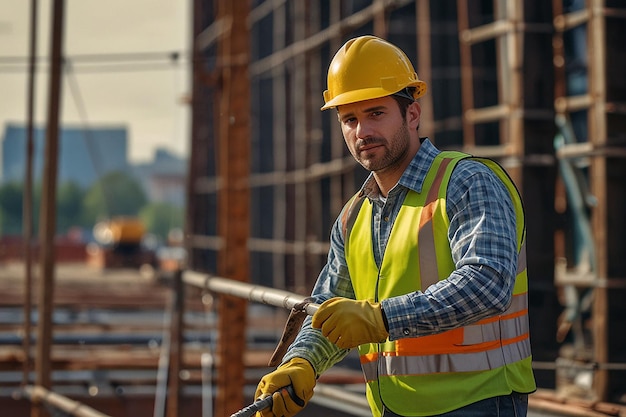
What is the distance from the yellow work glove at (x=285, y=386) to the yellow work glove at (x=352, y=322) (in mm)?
359

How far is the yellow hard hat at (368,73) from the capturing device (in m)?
3.16

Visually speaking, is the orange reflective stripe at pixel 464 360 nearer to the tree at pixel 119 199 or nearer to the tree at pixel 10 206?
the tree at pixel 10 206

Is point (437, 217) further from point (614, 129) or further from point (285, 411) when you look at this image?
point (614, 129)

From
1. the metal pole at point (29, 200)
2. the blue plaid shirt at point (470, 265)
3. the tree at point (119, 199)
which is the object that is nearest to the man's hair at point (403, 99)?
the blue plaid shirt at point (470, 265)

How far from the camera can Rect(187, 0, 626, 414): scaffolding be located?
699 cm

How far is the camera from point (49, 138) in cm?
729

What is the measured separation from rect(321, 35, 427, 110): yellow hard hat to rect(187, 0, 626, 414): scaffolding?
2457mm

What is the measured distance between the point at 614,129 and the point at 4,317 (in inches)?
511

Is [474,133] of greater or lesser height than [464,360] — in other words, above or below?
above

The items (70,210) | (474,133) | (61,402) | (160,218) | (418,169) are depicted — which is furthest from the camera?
(160,218)

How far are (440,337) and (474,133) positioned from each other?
358 inches

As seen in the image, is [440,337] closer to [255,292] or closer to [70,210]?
[255,292]

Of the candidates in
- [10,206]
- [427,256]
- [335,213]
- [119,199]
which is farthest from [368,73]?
[119,199]

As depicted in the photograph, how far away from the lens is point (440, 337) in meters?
3.09
